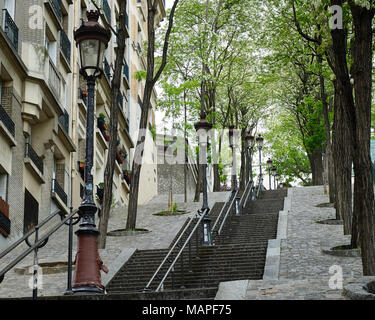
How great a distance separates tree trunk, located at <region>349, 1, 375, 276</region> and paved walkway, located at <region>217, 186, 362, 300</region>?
69 centimetres

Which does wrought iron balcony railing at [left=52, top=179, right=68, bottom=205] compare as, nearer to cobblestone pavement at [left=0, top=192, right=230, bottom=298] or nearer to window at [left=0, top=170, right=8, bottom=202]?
cobblestone pavement at [left=0, top=192, right=230, bottom=298]

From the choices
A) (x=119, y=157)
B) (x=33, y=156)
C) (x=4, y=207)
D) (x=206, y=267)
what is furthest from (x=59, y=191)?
(x=206, y=267)

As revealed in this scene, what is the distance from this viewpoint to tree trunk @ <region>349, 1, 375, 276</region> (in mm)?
10227

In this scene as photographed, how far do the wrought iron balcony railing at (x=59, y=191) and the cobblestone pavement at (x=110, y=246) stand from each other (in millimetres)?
1164

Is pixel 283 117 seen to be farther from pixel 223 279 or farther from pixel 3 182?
pixel 223 279

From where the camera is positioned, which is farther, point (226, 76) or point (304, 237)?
point (226, 76)

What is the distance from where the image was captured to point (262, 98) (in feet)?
125

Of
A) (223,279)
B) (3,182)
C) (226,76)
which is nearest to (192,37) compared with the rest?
(226,76)

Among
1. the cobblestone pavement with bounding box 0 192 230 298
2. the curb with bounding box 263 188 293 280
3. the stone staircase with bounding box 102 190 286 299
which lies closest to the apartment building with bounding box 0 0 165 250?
the cobblestone pavement with bounding box 0 192 230 298

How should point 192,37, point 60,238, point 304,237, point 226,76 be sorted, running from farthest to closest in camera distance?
point 226,76 < point 192,37 < point 60,238 < point 304,237

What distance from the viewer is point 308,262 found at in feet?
44.0

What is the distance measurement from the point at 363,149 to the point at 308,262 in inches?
135
